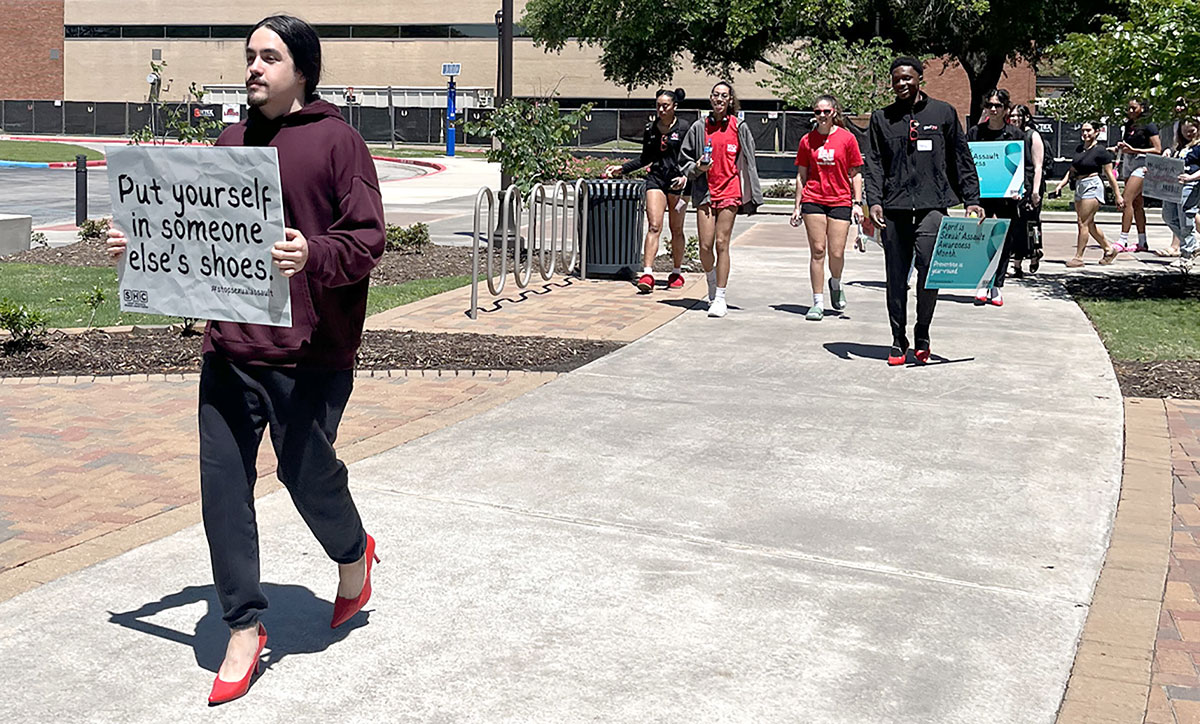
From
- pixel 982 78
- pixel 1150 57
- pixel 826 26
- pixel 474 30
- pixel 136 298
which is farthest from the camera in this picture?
pixel 474 30

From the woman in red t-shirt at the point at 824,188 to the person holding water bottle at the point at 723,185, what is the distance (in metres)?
0.43

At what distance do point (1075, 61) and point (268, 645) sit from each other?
11.0 m

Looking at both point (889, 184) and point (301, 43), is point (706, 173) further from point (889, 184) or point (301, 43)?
point (301, 43)

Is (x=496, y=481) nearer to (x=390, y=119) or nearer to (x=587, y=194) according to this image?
(x=587, y=194)

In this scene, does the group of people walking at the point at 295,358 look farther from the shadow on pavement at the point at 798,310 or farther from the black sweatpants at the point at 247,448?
the shadow on pavement at the point at 798,310

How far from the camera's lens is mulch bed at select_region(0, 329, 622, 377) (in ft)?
28.6

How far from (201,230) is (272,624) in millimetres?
1324

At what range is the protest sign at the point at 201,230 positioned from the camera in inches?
153

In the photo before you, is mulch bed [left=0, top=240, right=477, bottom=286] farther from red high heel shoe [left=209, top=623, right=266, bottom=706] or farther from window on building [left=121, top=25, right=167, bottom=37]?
window on building [left=121, top=25, right=167, bottom=37]

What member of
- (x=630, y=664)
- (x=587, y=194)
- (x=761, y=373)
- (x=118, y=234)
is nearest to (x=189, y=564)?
(x=118, y=234)

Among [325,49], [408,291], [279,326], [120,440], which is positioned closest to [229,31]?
[325,49]

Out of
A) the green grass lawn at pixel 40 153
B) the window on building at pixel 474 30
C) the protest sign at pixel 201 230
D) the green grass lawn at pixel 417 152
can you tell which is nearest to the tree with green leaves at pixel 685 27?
the green grass lawn at pixel 417 152

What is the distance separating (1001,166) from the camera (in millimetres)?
12805

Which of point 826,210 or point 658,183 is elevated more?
point 658,183
